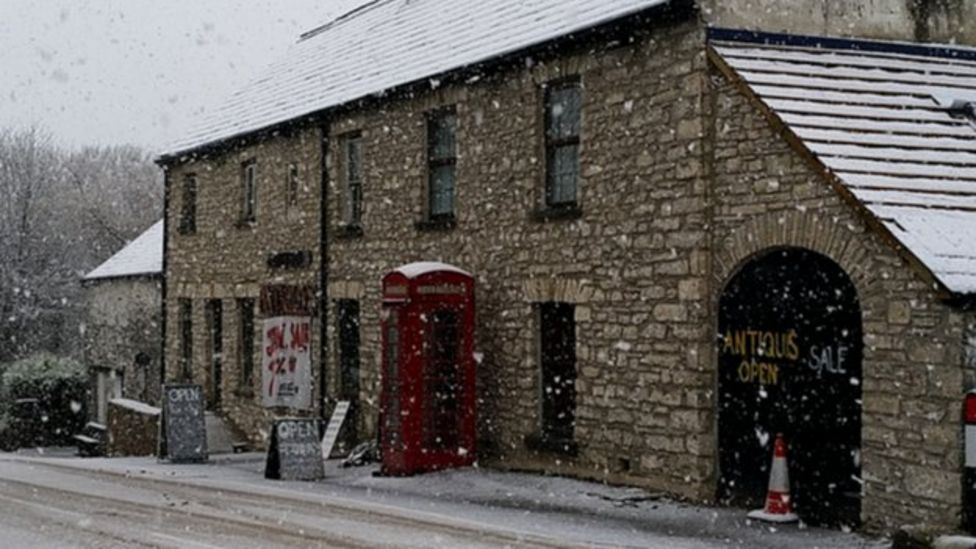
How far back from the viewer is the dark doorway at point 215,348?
88.9 ft

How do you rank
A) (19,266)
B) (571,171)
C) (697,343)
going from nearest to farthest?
(697,343)
(571,171)
(19,266)

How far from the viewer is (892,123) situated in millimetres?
13172

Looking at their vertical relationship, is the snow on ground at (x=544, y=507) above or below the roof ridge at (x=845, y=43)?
below

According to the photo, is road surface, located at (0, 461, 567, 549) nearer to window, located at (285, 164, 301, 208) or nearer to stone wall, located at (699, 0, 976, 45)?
stone wall, located at (699, 0, 976, 45)

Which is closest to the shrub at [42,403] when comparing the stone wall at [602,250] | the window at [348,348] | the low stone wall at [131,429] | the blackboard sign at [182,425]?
the low stone wall at [131,429]

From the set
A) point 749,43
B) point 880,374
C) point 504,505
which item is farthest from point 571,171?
point 880,374

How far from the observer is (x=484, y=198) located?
58.8 ft

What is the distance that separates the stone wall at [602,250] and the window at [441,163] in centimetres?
17

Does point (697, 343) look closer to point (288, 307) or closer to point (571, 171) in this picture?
point (571, 171)

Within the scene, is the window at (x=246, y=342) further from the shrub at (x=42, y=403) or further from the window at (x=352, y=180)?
the shrub at (x=42, y=403)

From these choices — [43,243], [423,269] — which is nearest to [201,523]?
[423,269]

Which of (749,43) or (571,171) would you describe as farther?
(571,171)

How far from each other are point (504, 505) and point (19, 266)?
44.3m

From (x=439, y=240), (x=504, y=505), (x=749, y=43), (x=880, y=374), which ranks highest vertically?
(x=749, y=43)
